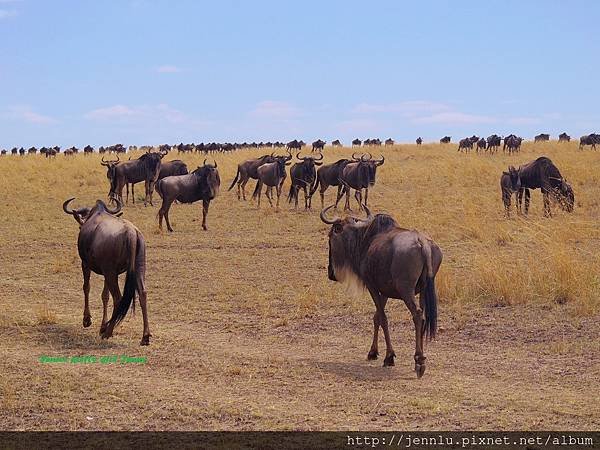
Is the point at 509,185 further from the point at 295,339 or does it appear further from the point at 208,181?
the point at 295,339

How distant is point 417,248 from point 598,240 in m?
8.46

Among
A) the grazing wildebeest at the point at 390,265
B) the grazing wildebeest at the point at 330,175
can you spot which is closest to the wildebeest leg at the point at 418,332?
the grazing wildebeest at the point at 390,265

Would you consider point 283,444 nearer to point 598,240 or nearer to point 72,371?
point 72,371

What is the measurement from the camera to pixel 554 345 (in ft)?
26.1

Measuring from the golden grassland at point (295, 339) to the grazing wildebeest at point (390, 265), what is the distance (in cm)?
43

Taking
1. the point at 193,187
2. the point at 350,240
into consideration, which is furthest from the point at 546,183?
the point at 350,240

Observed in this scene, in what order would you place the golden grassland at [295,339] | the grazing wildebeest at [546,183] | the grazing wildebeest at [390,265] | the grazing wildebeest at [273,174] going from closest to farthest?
the golden grassland at [295,339]
the grazing wildebeest at [390,265]
the grazing wildebeest at [546,183]
the grazing wildebeest at [273,174]

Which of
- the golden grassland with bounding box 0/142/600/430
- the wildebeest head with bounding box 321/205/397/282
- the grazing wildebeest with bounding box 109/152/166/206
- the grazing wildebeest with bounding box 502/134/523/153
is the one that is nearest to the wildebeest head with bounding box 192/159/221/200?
the golden grassland with bounding box 0/142/600/430

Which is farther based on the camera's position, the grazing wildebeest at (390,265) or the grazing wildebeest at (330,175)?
the grazing wildebeest at (330,175)

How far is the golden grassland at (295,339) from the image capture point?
5.82 meters

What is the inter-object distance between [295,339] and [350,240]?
1.47 m

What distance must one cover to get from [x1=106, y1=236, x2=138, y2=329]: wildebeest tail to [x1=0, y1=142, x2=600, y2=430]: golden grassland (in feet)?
0.93

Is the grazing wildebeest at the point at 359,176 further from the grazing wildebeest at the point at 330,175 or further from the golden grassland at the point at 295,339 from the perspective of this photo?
the golden grassland at the point at 295,339

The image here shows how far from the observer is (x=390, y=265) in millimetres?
7070
